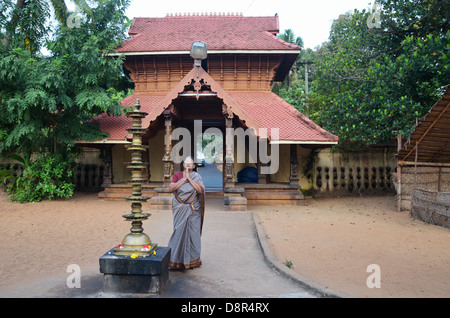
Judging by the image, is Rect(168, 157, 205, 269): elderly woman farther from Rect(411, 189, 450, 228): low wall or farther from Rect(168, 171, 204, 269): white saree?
Rect(411, 189, 450, 228): low wall

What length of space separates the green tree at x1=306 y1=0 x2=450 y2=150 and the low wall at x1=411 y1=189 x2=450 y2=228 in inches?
89.8

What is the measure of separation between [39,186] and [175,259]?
852 cm

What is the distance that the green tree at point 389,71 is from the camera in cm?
968

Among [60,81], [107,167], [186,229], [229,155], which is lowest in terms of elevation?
[186,229]

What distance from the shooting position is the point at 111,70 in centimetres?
1135

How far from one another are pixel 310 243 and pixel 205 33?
1110 cm

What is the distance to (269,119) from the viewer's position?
1212cm

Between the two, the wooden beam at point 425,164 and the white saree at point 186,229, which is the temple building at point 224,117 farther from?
the white saree at point 186,229

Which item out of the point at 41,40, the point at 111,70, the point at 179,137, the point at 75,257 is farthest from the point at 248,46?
the point at 75,257

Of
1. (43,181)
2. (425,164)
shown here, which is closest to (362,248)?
(425,164)

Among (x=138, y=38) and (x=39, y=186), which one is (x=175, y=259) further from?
(x=138, y=38)

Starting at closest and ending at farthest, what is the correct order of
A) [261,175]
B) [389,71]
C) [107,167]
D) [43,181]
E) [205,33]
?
1. [389,71]
2. [43,181]
3. [261,175]
4. [107,167]
5. [205,33]

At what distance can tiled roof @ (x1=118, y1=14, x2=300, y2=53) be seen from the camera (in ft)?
43.1

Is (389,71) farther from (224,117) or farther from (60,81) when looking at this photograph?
(60,81)
